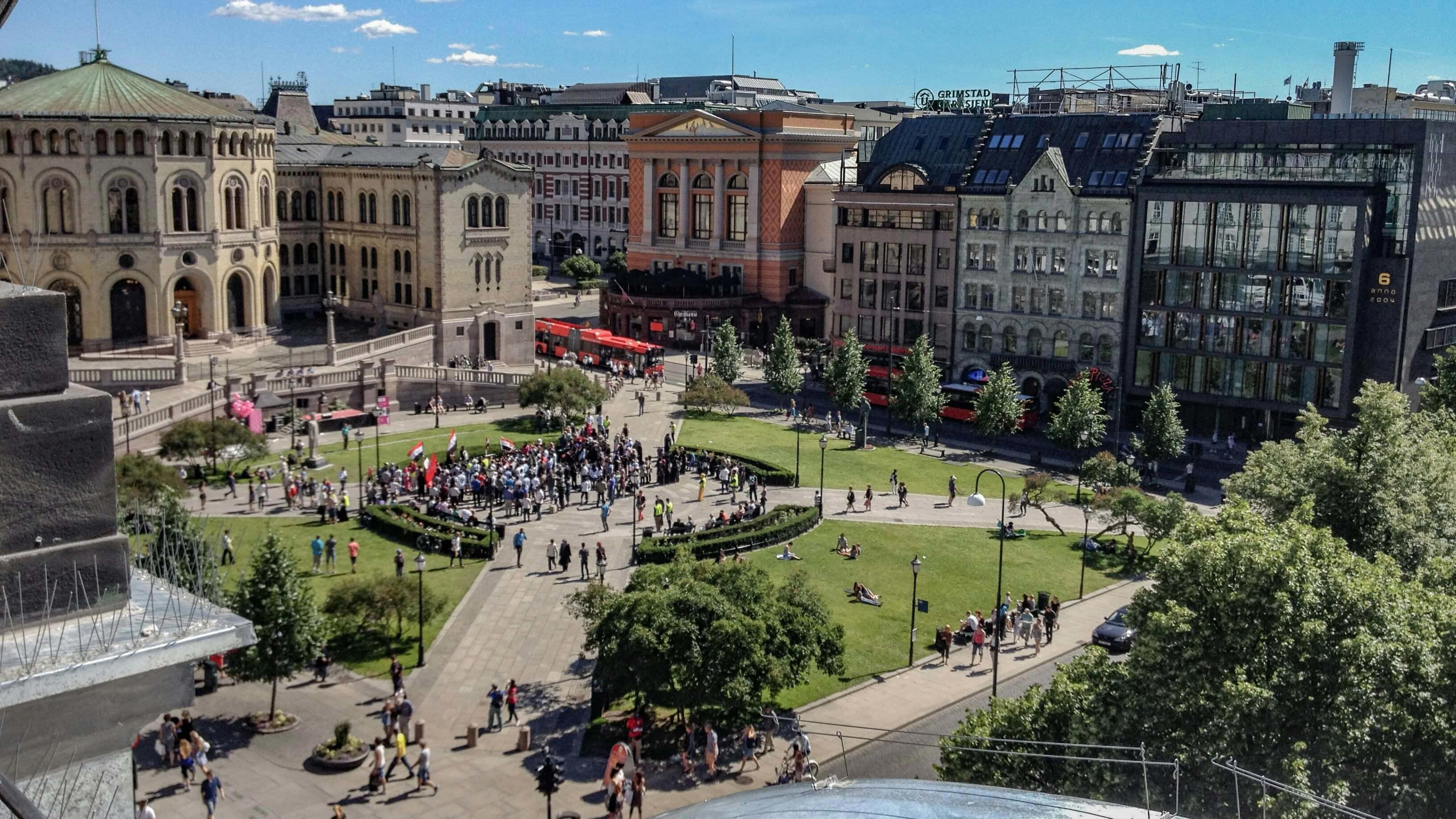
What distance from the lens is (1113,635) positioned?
41.4 metres

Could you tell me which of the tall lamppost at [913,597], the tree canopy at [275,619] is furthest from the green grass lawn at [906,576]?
the tree canopy at [275,619]

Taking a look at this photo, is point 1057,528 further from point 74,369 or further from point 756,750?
point 74,369

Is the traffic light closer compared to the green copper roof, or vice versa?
the traffic light

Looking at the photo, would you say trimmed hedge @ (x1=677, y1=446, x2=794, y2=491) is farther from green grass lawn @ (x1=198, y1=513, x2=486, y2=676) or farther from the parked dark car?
the parked dark car

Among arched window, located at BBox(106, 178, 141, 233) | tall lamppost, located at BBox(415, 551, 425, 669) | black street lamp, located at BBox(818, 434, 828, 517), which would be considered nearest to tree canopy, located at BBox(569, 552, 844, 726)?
tall lamppost, located at BBox(415, 551, 425, 669)

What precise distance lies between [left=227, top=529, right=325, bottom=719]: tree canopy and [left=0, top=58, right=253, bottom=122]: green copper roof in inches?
2060

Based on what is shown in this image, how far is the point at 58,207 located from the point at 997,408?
5463 centimetres

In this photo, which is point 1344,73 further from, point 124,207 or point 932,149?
point 124,207

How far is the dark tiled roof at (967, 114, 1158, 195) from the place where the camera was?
7875cm

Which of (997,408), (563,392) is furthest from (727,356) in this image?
(997,408)

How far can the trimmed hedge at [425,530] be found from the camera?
49.3 m

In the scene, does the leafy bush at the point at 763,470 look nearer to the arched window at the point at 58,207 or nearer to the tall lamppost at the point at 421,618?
the tall lamppost at the point at 421,618

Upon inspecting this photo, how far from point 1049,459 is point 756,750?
39.5 m

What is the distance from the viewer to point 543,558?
49.4 m
